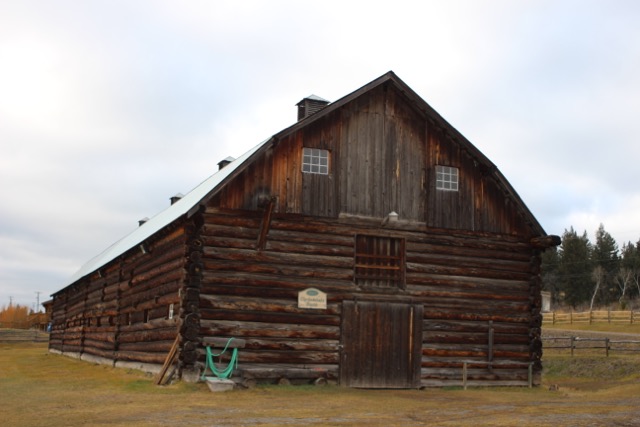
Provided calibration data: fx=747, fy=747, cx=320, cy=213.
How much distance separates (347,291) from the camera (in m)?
21.3

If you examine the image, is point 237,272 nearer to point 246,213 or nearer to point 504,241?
point 246,213

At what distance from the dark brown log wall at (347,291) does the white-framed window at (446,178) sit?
143 centimetres

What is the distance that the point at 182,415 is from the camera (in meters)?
14.0

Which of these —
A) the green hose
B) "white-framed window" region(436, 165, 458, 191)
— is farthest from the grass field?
"white-framed window" region(436, 165, 458, 191)

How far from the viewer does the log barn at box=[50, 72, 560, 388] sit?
66.0ft

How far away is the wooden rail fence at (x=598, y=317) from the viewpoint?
57281 mm

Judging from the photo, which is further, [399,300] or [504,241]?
[504,241]

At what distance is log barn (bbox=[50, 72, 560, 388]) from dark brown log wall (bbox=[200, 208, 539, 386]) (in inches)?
1.3

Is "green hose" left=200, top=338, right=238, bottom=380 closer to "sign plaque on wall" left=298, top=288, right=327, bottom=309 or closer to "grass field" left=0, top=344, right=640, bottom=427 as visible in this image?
"grass field" left=0, top=344, right=640, bottom=427

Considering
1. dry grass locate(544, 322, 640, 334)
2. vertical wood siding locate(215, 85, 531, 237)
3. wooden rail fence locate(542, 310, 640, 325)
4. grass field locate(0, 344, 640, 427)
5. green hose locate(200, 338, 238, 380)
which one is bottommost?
grass field locate(0, 344, 640, 427)

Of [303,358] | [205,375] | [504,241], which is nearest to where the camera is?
[205,375]

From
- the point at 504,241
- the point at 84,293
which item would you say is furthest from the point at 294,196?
the point at 84,293

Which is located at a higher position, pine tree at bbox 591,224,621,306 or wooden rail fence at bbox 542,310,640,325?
pine tree at bbox 591,224,621,306

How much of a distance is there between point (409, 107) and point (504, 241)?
514 centimetres
